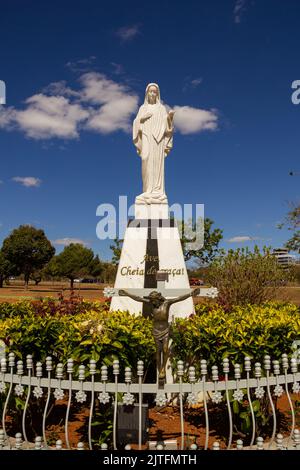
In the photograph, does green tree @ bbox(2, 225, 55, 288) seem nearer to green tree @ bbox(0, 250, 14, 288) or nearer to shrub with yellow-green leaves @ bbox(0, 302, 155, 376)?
green tree @ bbox(0, 250, 14, 288)

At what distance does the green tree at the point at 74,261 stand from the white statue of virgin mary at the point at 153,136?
46280 mm

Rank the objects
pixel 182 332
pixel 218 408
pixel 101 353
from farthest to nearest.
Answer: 1. pixel 218 408
2. pixel 182 332
3. pixel 101 353

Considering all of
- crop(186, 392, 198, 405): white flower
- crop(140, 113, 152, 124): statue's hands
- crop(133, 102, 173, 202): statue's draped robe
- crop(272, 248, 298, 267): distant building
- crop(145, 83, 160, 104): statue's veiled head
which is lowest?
crop(186, 392, 198, 405): white flower

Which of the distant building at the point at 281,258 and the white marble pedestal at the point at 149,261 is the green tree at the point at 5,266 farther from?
the white marble pedestal at the point at 149,261

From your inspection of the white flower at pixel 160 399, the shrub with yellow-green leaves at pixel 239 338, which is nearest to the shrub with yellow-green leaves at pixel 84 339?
the shrub with yellow-green leaves at pixel 239 338

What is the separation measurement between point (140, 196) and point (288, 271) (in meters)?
7.91

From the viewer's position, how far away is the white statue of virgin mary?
866 centimetres

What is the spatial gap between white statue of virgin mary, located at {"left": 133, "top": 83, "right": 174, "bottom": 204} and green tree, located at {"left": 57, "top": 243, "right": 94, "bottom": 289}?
46280 mm

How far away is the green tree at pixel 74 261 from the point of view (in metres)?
53.5

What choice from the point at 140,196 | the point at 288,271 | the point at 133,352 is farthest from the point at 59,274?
the point at 133,352

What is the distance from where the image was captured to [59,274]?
5366 centimetres

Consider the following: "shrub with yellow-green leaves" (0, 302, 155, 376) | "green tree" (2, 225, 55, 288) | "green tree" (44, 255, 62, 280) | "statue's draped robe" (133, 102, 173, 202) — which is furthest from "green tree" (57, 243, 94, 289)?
"shrub with yellow-green leaves" (0, 302, 155, 376)

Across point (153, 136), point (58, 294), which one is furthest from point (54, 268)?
point (153, 136)
